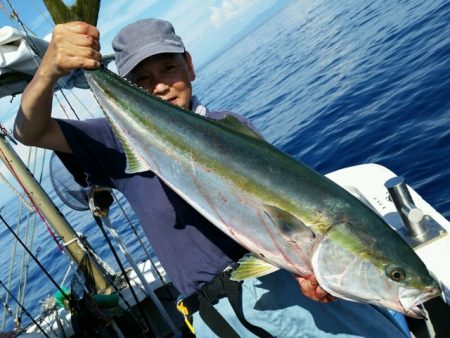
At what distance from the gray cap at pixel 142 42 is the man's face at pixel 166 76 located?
3.4 inches

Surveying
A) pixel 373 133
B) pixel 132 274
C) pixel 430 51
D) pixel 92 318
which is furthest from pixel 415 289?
pixel 430 51

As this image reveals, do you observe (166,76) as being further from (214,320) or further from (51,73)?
(214,320)

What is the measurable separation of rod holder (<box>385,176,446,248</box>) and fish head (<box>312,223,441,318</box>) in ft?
4.91

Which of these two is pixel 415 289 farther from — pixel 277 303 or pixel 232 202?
pixel 232 202

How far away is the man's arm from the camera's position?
2.10 m

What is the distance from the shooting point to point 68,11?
231 cm

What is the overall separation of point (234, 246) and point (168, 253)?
41cm

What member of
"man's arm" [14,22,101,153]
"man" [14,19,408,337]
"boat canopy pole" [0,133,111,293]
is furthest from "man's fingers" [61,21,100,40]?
"boat canopy pole" [0,133,111,293]

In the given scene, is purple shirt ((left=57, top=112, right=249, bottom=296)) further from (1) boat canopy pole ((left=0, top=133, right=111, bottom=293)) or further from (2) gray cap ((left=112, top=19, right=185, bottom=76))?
(1) boat canopy pole ((left=0, top=133, right=111, bottom=293))

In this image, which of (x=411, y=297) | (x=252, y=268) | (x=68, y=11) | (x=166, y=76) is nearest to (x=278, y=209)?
(x=252, y=268)

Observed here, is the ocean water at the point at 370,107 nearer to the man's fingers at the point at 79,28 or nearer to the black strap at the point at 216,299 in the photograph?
the black strap at the point at 216,299

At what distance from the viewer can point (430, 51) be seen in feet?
40.4

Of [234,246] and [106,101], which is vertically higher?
[106,101]

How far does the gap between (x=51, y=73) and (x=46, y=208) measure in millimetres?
4474
